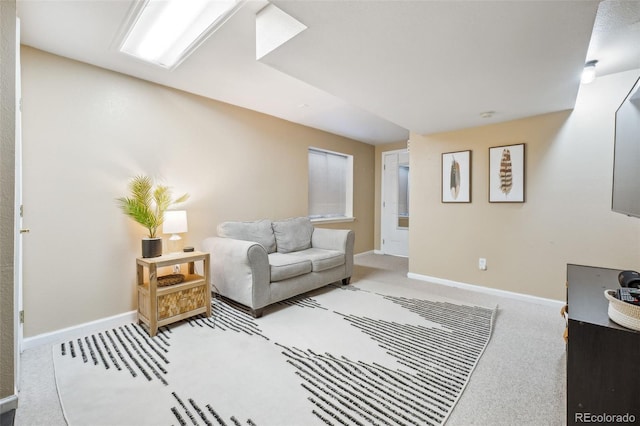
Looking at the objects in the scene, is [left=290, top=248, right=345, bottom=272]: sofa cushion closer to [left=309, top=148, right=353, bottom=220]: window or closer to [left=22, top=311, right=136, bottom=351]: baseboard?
[left=309, top=148, right=353, bottom=220]: window

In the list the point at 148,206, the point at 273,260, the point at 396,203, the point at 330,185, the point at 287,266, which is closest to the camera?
the point at 148,206

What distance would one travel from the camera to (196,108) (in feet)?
9.83

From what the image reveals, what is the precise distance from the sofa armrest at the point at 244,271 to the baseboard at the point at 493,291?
221cm

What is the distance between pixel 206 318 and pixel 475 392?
213 cm

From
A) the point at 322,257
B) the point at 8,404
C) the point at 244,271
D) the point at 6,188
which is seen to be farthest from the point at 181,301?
the point at 6,188

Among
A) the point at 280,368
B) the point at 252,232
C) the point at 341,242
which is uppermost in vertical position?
the point at 252,232

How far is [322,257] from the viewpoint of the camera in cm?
312

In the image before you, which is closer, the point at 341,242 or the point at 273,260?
the point at 273,260

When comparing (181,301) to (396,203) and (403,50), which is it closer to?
(403,50)

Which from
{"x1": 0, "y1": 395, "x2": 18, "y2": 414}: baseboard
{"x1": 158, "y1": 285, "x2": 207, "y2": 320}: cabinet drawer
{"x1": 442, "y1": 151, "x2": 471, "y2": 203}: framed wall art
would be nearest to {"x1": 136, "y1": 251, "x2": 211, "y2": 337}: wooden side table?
{"x1": 158, "y1": 285, "x2": 207, "y2": 320}: cabinet drawer

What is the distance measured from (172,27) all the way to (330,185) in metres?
3.36

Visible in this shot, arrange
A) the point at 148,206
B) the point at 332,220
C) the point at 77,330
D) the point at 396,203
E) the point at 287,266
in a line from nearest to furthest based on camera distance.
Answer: the point at 77,330, the point at 148,206, the point at 287,266, the point at 332,220, the point at 396,203

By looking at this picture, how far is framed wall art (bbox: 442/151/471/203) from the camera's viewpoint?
3.36m

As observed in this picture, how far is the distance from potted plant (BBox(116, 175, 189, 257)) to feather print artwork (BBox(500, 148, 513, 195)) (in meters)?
3.53
